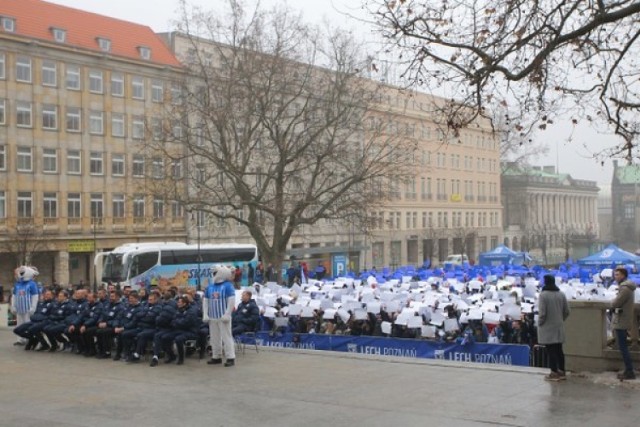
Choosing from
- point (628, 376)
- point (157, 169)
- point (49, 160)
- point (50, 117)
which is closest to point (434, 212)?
point (49, 160)

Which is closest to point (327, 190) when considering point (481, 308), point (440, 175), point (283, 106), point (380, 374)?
point (283, 106)

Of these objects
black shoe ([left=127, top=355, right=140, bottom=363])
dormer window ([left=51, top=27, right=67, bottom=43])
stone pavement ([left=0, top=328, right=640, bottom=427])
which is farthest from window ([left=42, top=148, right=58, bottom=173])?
stone pavement ([left=0, top=328, right=640, bottom=427])

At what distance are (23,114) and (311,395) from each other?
4708 cm

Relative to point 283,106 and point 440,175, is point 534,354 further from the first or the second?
point 440,175

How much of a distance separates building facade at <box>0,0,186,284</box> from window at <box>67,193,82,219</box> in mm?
68

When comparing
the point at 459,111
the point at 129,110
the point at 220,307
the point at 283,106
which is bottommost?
the point at 220,307

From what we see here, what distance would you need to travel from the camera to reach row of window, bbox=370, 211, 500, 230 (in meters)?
87.7

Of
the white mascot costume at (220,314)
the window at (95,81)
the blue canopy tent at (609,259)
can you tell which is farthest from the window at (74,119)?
the white mascot costume at (220,314)

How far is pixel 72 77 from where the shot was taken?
187 feet

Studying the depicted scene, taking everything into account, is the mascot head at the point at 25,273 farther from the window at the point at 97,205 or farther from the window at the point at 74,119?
the window at the point at 97,205

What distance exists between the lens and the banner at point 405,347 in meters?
15.7

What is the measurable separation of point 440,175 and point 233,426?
86.4m

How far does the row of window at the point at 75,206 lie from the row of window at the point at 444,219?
27914mm

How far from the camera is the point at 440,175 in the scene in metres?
94.8
